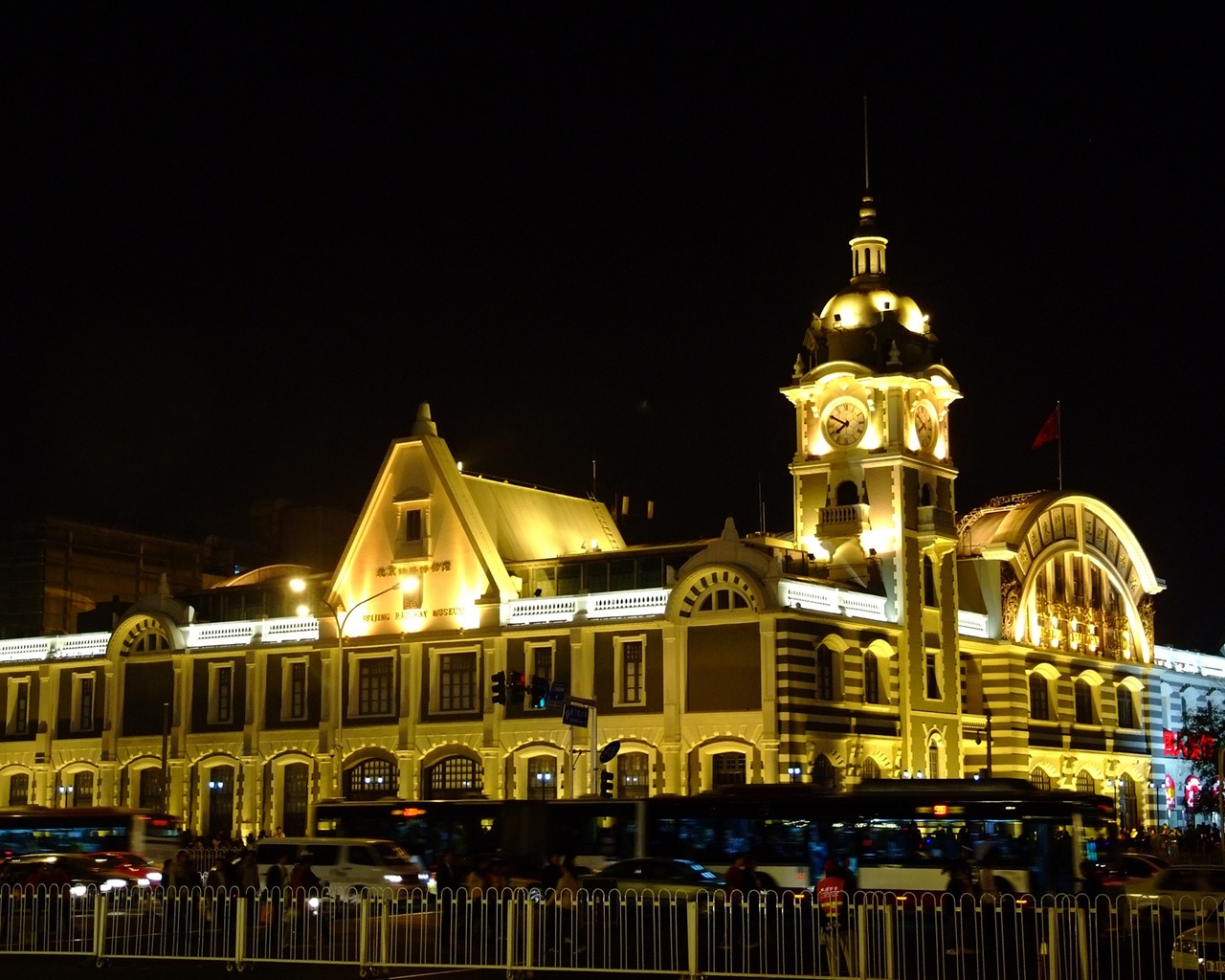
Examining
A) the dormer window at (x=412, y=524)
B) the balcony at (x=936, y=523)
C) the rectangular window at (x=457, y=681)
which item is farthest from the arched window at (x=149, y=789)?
the balcony at (x=936, y=523)

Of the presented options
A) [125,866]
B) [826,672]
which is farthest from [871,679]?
[125,866]

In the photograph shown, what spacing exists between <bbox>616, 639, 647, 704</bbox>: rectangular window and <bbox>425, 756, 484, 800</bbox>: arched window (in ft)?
20.5

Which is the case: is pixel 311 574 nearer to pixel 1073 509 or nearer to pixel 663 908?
pixel 1073 509

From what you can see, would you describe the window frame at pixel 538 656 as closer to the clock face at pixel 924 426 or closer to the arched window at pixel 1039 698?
the clock face at pixel 924 426

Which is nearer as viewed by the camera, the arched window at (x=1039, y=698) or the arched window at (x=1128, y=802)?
the arched window at (x=1039, y=698)

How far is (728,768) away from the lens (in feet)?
197

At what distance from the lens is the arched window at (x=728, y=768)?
5969 cm

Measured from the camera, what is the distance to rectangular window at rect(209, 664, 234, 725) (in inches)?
2781

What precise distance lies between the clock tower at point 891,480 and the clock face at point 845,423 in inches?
1.9

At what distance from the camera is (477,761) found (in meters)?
64.8

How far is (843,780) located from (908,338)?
16547 millimetres

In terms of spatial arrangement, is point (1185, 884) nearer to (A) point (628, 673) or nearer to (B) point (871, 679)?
(A) point (628, 673)

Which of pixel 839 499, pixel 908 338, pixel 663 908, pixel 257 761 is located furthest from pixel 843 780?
pixel 663 908

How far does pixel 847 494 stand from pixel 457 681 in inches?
602
